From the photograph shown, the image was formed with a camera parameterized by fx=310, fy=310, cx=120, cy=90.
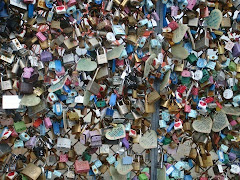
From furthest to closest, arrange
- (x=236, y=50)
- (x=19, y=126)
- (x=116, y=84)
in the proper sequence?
1. (x=236, y=50)
2. (x=116, y=84)
3. (x=19, y=126)

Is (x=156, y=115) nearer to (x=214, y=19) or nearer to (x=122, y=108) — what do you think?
(x=122, y=108)

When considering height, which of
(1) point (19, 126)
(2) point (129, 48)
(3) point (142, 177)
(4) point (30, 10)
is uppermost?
(4) point (30, 10)

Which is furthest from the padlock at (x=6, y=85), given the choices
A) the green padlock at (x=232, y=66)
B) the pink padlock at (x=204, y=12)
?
the green padlock at (x=232, y=66)

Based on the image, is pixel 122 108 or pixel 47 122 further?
pixel 122 108

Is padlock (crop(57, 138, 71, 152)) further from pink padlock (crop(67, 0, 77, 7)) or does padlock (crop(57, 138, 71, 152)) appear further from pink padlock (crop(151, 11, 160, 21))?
pink padlock (crop(151, 11, 160, 21))

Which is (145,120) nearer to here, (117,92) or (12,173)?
Result: (117,92)

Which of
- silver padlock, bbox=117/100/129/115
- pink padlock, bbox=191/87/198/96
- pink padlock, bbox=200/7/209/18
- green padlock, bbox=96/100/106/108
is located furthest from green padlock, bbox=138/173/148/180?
pink padlock, bbox=200/7/209/18

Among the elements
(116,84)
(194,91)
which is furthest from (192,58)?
(116,84)

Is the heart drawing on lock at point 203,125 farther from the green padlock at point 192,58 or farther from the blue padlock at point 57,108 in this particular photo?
the blue padlock at point 57,108
